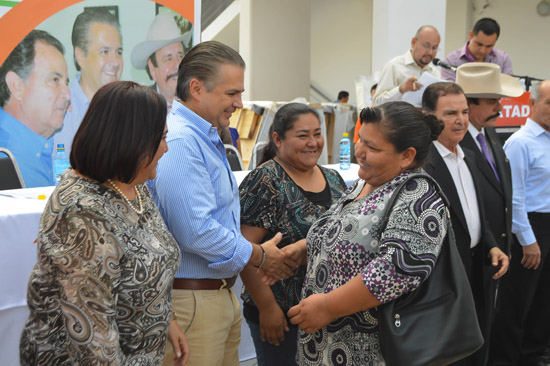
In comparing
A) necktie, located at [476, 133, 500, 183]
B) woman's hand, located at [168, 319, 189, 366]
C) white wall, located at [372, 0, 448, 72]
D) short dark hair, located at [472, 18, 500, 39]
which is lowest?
woman's hand, located at [168, 319, 189, 366]

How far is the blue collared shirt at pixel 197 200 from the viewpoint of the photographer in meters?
1.91

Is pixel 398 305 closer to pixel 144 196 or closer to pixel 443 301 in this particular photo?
pixel 443 301

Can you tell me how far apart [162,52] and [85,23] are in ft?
2.48

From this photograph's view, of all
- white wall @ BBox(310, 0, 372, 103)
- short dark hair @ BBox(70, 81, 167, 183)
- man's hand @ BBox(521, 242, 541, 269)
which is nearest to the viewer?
short dark hair @ BBox(70, 81, 167, 183)

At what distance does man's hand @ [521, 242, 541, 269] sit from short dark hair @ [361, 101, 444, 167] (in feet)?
6.33

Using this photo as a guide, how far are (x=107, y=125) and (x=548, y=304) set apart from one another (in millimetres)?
3389

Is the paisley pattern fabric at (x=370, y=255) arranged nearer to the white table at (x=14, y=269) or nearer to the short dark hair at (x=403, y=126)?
the short dark hair at (x=403, y=126)

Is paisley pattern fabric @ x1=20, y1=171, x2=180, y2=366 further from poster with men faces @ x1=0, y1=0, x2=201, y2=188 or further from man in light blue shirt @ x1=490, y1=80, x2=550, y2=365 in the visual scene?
poster with men faces @ x1=0, y1=0, x2=201, y2=188

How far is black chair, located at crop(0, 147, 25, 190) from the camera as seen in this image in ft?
12.8

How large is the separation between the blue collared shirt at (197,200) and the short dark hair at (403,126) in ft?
1.88

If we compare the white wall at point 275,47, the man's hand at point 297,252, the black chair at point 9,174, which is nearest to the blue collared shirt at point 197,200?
the man's hand at point 297,252

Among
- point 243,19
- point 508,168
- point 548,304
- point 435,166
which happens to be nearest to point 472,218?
point 435,166

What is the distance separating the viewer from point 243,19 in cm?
1196

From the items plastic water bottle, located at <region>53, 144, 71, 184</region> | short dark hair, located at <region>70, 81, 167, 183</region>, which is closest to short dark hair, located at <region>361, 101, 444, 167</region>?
short dark hair, located at <region>70, 81, 167, 183</region>
